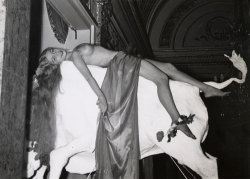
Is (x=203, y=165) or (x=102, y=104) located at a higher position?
(x=102, y=104)

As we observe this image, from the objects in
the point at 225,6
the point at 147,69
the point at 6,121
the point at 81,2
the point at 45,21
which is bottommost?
the point at 6,121

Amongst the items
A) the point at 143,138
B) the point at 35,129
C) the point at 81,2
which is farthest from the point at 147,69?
the point at 81,2

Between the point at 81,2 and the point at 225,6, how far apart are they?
921 centimetres

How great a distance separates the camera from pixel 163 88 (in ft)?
9.93

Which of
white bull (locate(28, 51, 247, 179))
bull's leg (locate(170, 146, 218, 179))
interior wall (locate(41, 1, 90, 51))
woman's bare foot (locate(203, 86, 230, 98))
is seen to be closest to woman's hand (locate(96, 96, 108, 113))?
white bull (locate(28, 51, 247, 179))

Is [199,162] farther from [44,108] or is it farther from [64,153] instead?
[44,108]

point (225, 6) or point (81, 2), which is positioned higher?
point (225, 6)

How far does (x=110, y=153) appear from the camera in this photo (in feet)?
9.53

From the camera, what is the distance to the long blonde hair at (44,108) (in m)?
3.13

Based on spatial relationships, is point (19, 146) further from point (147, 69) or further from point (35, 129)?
point (147, 69)

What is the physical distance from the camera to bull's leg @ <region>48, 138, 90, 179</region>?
298 centimetres

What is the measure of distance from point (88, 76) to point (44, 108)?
0.52 meters

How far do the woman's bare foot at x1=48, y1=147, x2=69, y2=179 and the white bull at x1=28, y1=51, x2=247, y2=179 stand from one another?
108 millimetres

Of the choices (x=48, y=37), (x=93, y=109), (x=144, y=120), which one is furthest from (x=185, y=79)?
(x=48, y=37)
